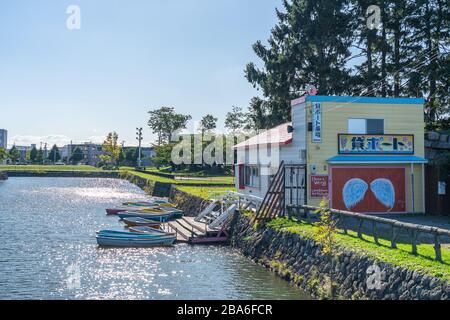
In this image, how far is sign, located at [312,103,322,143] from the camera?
23.6m

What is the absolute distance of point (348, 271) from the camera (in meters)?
14.5

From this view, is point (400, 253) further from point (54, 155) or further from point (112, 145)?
point (54, 155)

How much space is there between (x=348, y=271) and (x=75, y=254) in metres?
15.0

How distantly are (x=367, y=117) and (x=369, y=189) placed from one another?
3825 millimetres

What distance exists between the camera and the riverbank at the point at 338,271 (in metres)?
11.6

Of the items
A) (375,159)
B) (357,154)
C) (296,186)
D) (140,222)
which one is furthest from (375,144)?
(140,222)

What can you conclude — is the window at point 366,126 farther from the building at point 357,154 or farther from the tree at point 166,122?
the tree at point 166,122

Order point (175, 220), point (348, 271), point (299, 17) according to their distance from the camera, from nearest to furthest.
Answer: point (348, 271)
point (175, 220)
point (299, 17)

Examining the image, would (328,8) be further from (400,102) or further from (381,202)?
(381,202)

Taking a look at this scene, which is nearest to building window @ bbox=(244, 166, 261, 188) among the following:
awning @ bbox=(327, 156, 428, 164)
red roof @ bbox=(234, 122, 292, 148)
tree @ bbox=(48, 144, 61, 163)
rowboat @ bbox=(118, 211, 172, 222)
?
red roof @ bbox=(234, 122, 292, 148)

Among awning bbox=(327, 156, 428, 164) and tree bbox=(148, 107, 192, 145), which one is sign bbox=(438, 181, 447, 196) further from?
tree bbox=(148, 107, 192, 145)

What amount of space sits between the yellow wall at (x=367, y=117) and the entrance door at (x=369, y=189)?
22.7 inches
